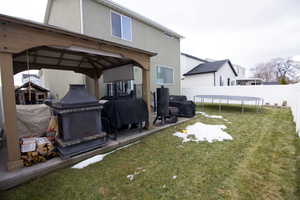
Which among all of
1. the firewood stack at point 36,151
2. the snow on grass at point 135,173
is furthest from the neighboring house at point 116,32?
the snow on grass at point 135,173

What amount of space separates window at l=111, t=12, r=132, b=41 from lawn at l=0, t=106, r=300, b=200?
613cm

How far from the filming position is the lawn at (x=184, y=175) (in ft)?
6.28

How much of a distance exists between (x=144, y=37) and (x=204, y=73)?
35.0 ft

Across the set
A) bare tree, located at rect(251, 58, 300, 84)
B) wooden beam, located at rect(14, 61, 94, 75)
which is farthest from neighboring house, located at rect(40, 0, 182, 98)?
bare tree, located at rect(251, 58, 300, 84)

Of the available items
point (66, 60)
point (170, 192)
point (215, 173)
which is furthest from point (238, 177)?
point (66, 60)

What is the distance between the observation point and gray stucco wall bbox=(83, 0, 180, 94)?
238 inches

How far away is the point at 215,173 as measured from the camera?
2352 millimetres

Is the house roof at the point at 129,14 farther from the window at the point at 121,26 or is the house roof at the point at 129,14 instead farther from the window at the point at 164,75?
the window at the point at 164,75

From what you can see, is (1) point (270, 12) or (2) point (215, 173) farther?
(1) point (270, 12)

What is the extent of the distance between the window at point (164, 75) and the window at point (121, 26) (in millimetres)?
2905

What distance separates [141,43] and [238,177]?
789cm

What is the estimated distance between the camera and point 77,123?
2.95m

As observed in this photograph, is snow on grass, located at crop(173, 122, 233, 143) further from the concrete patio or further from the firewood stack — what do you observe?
the firewood stack

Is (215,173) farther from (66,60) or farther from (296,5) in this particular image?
(296,5)
